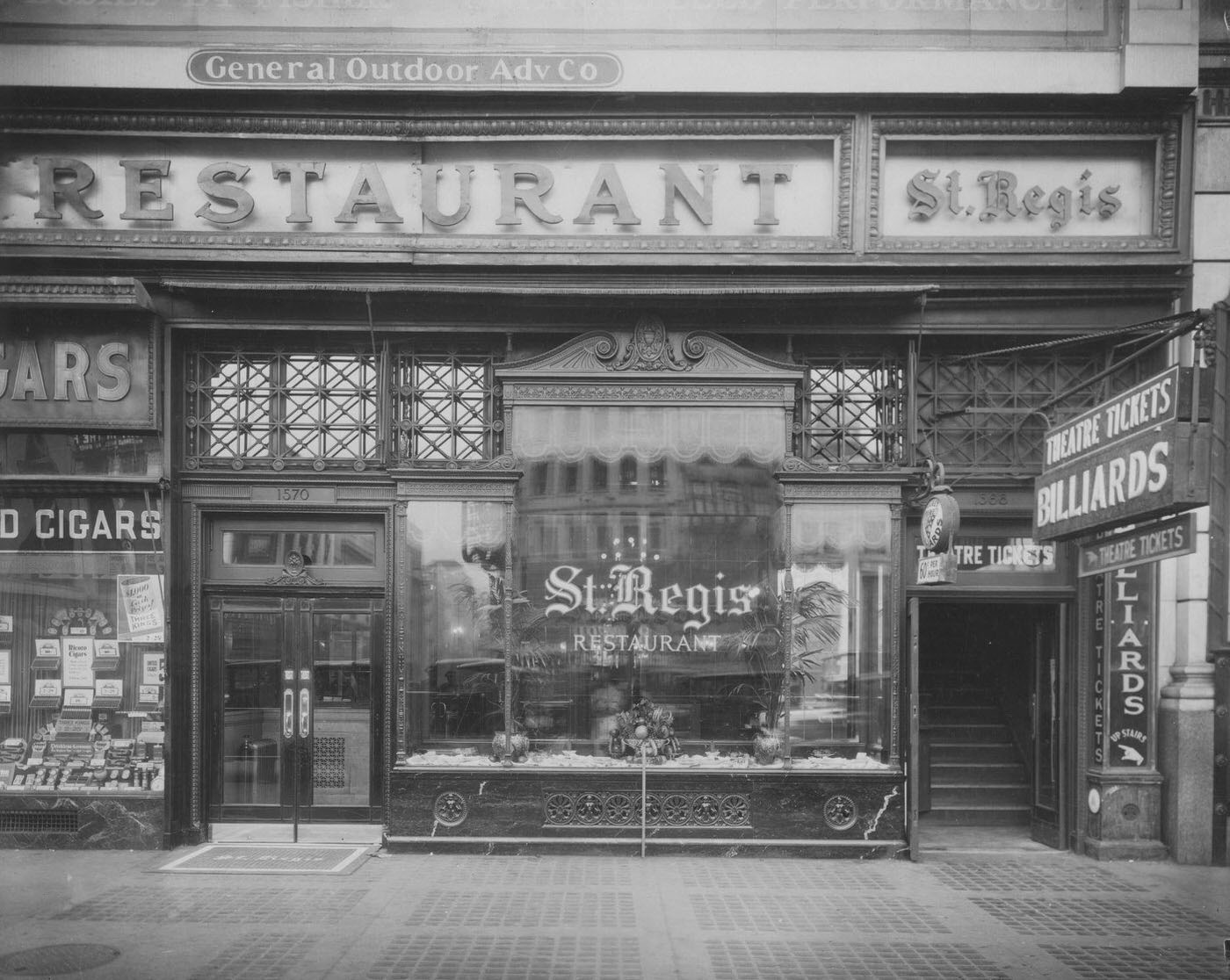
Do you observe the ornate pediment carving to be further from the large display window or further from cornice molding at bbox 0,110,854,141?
cornice molding at bbox 0,110,854,141

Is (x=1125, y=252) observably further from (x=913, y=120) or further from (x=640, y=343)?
(x=640, y=343)

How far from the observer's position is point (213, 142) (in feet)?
31.2

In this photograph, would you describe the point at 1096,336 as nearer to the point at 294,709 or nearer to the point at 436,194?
the point at 436,194

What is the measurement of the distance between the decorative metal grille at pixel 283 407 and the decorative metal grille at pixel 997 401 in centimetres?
573

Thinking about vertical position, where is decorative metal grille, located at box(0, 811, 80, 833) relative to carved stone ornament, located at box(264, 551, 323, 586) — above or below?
below

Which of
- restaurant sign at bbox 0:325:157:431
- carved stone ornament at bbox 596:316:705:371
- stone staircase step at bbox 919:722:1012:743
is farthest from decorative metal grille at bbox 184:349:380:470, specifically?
stone staircase step at bbox 919:722:1012:743

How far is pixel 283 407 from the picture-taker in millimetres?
9711

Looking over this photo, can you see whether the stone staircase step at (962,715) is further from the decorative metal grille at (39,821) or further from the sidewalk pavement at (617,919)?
the decorative metal grille at (39,821)

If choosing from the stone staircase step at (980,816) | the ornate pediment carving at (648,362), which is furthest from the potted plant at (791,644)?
the stone staircase step at (980,816)

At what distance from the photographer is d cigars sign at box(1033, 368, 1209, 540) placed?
6.62 meters

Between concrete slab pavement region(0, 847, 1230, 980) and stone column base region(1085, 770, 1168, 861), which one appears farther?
stone column base region(1085, 770, 1168, 861)

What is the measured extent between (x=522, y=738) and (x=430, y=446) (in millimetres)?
3080

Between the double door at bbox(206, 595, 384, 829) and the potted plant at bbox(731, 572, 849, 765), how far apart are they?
12.5 ft

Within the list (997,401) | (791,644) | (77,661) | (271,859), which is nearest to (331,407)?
(77,661)
